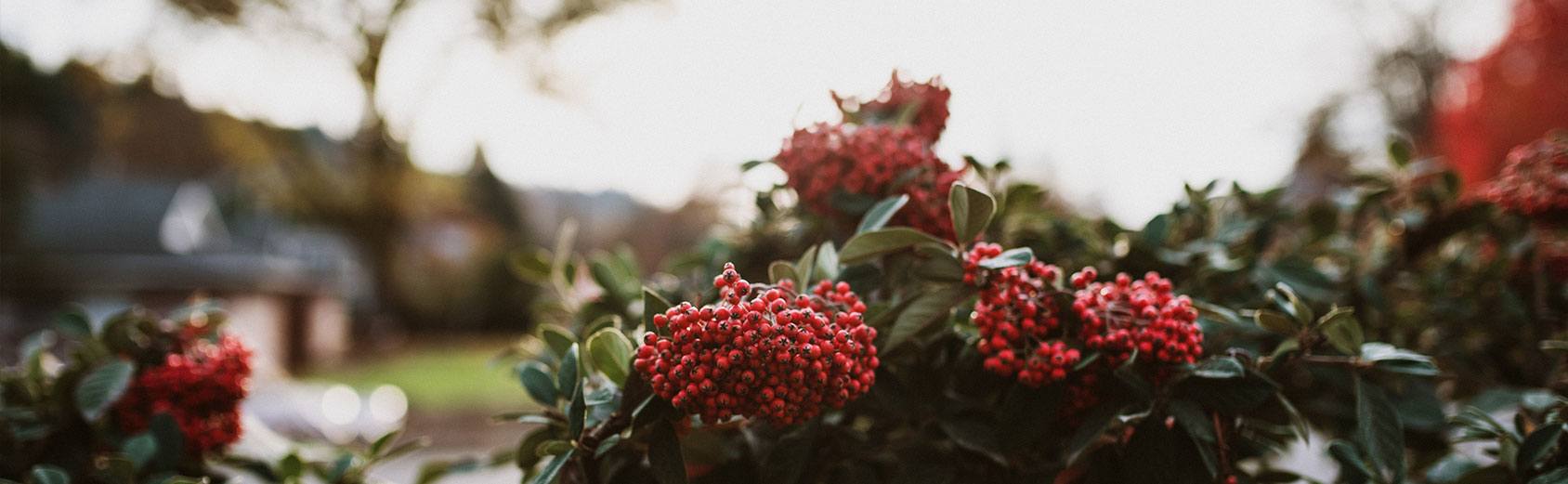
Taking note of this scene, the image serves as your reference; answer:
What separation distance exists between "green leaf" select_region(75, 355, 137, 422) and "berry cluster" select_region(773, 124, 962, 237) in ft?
3.45

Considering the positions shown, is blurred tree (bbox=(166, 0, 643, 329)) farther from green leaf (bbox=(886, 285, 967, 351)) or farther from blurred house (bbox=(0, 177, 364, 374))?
green leaf (bbox=(886, 285, 967, 351))

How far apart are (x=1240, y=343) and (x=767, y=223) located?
749mm

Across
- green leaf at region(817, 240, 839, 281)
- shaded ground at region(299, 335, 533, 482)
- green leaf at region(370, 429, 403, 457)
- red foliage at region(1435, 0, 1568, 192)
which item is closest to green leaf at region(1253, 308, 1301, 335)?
green leaf at region(817, 240, 839, 281)

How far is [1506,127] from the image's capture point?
605 cm

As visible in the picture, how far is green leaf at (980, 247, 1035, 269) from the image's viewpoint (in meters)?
0.91

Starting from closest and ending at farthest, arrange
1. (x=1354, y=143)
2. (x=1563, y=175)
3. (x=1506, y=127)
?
(x=1563, y=175) → (x=1506, y=127) → (x=1354, y=143)

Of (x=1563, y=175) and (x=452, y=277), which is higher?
(x=452, y=277)

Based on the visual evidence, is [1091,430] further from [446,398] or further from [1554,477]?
[446,398]

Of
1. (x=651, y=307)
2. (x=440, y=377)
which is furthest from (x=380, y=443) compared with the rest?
(x=440, y=377)

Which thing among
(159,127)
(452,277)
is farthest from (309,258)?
(159,127)

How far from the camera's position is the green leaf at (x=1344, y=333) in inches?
39.1

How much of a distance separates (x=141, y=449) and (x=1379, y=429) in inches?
66.2

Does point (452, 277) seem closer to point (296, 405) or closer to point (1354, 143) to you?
point (296, 405)

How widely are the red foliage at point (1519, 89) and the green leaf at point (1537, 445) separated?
18.9 feet
